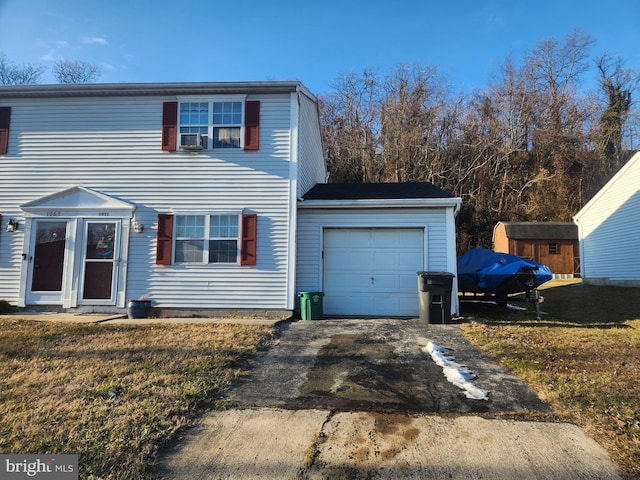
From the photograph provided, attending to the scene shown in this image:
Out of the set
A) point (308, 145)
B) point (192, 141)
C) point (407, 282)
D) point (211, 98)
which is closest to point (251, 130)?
point (211, 98)

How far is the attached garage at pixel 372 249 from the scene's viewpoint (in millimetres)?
9227

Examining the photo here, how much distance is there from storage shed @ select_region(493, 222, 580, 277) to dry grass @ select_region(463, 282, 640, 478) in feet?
41.6

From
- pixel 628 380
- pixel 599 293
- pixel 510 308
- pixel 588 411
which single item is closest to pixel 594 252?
pixel 599 293

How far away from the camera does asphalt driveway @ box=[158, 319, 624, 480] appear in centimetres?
273

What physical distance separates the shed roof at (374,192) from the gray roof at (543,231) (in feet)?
48.8

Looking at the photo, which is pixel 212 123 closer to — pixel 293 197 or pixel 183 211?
pixel 183 211

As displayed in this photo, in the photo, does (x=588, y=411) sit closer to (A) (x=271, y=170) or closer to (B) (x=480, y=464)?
(B) (x=480, y=464)

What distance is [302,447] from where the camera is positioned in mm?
3027

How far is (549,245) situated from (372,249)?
1897 cm

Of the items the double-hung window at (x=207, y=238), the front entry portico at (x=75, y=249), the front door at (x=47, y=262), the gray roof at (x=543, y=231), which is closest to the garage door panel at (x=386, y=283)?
the double-hung window at (x=207, y=238)

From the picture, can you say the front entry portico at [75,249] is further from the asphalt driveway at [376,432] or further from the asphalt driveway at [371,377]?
the asphalt driveway at [376,432]

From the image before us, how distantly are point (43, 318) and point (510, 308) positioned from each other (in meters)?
12.7

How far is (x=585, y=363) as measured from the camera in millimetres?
5234

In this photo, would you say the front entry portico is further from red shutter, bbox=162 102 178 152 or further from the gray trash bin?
the gray trash bin
